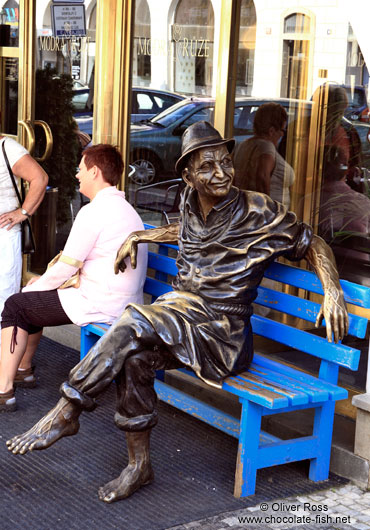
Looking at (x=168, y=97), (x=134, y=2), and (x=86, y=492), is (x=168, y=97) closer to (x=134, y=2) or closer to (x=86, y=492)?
(x=134, y=2)

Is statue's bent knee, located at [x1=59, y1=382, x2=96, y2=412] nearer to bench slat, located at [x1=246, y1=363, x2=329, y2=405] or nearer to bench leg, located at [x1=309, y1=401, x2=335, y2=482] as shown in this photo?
bench slat, located at [x1=246, y1=363, x2=329, y2=405]

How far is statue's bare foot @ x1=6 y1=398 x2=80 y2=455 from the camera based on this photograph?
12.8 feet

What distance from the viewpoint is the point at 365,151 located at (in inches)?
199

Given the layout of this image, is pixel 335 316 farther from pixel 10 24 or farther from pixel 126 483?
pixel 10 24

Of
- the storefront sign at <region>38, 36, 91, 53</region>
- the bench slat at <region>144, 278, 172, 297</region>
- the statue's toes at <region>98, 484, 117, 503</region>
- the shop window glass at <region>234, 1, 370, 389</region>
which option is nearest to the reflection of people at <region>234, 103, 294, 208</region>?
the shop window glass at <region>234, 1, 370, 389</region>

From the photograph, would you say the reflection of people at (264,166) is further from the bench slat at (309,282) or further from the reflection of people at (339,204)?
the bench slat at (309,282)

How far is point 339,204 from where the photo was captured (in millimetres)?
5305

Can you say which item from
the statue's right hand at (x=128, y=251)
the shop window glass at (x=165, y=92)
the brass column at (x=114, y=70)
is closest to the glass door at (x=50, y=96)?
the brass column at (x=114, y=70)

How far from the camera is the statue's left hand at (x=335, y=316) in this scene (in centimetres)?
393

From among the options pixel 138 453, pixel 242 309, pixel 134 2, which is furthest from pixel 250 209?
pixel 134 2

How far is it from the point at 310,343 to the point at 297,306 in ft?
0.70

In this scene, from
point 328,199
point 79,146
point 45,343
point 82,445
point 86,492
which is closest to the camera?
point 86,492

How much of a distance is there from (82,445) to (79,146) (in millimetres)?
2859

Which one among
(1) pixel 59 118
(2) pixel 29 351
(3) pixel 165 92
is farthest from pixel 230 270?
(1) pixel 59 118
